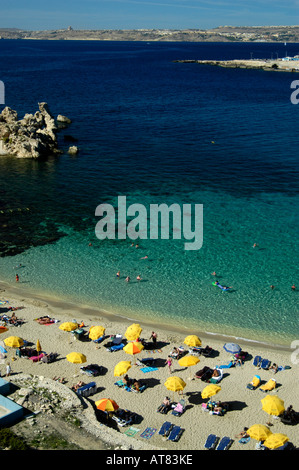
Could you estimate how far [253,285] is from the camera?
38281 millimetres

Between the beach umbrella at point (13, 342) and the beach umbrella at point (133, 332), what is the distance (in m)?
7.04

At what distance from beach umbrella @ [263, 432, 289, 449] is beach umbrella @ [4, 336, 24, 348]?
1649 centimetres

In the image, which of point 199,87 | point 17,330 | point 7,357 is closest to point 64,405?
point 7,357

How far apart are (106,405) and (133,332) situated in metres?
7.29

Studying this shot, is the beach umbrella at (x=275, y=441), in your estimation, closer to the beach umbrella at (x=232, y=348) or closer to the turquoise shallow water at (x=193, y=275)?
the beach umbrella at (x=232, y=348)

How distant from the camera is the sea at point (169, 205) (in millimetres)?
36312

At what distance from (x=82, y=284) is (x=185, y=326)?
33.6 ft

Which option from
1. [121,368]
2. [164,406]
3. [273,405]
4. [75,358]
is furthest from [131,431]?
[273,405]

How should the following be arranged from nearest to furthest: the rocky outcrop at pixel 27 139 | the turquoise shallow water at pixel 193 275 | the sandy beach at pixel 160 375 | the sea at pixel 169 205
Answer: the sandy beach at pixel 160 375 < the turquoise shallow water at pixel 193 275 < the sea at pixel 169 205 < the rocky outcrop at pixel 27 139

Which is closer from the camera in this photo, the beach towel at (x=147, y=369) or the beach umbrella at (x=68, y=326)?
→ the beach towel at (x=147, y=369)

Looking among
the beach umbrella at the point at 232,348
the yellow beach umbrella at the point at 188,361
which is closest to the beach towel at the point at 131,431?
the yellow beach umbrella at the point at 188,361

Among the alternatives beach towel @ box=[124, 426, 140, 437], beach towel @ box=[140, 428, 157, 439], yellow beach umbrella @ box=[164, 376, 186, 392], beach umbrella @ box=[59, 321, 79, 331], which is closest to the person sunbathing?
yellow beach umbrella @ box=[164, 376, 186, 392]

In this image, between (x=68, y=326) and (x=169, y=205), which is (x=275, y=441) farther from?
(x=169, y=205)
